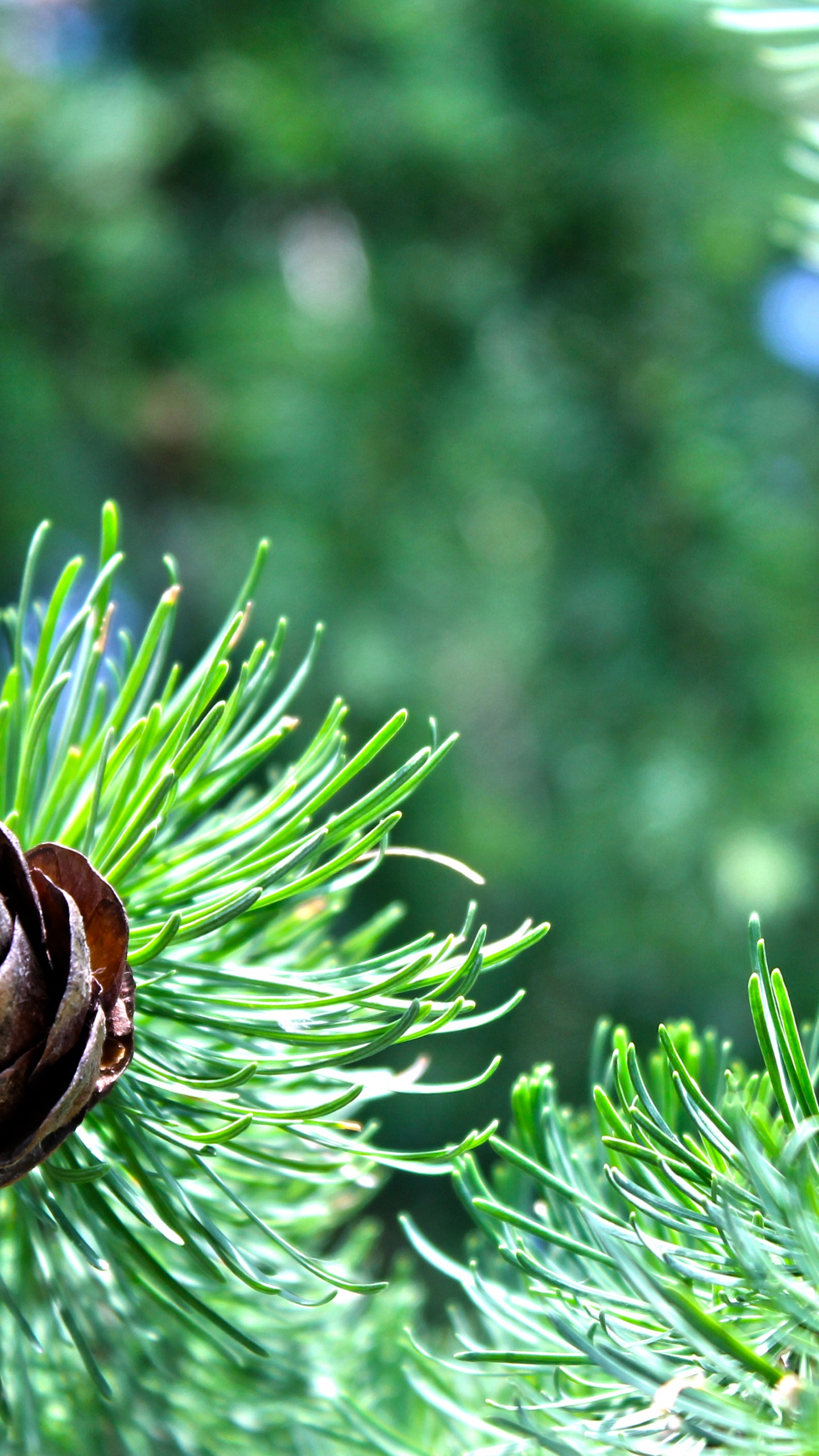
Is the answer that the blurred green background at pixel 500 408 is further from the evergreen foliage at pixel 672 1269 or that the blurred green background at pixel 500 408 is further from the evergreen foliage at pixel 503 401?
the evergreen foliage at pixel 672 1269

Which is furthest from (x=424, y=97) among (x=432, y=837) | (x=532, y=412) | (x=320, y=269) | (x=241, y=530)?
(x=320, y=269)

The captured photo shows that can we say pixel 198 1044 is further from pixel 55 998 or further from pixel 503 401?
pixel 503 401

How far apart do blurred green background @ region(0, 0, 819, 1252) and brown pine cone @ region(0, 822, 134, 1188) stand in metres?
0.60

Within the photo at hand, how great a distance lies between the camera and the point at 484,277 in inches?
34.1

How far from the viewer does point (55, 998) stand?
0.51 feet

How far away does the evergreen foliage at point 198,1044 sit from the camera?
0.50 ft

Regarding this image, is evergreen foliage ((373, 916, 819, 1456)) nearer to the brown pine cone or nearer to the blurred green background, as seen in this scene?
the brown pine cone

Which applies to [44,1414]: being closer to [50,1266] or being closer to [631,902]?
[50,1266]

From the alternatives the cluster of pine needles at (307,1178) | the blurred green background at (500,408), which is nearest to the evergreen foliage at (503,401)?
the blurred green background at (500,408)

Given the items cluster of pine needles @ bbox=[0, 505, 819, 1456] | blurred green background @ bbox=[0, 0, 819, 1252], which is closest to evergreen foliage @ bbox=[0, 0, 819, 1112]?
blurred green background @ bbox=[0, 0, 819, 1252]

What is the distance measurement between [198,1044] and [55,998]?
0.14 ft

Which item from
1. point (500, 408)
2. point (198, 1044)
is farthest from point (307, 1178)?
point (500, 408)

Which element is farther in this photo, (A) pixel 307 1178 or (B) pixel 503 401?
(B) pixel 503 401

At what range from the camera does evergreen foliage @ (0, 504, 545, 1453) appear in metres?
0.15
